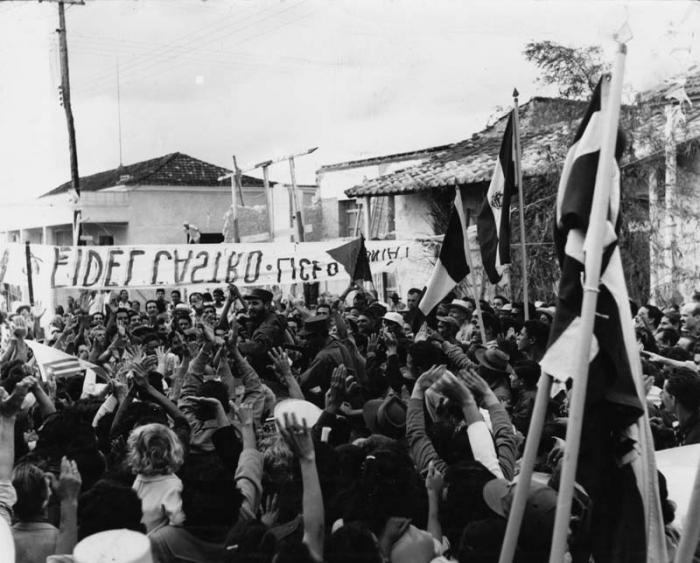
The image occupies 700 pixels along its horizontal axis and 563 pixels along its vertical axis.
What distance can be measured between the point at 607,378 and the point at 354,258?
1066 centimetres

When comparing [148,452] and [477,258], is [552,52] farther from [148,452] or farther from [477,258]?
[148,452]

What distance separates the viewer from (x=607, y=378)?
11.6 ft

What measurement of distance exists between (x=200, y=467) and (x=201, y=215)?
34.5 meters

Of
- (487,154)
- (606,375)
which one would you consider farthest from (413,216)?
(606,375)

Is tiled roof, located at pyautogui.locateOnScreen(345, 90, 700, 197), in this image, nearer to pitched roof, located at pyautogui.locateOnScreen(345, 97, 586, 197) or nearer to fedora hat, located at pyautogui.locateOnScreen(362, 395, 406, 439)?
pitched roof, located at pyautogui.locateOnScreen(345, 97, 586, 197)

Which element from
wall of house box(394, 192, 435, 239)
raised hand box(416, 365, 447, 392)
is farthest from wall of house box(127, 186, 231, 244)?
raised hand box(416, 365, 447, 392)

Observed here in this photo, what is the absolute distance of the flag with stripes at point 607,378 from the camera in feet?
11.5

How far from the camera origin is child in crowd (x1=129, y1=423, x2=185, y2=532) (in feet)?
13.4

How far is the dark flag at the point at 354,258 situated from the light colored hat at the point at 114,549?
10586 millimetres

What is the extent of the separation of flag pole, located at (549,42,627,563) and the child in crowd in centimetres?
164

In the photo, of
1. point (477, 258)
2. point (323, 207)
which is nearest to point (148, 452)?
point (477, 258)

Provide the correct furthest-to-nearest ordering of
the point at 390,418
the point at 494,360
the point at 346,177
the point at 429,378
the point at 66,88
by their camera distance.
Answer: the point at 346,177
the point at 66,88
the point at 494,360
the point at 390,418
the point at 429,378

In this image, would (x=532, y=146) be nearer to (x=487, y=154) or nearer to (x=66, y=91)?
(x=487, y=154)

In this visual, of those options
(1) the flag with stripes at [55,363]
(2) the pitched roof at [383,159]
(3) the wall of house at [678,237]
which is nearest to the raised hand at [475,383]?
(1) the flag with stripes at [55,363]
